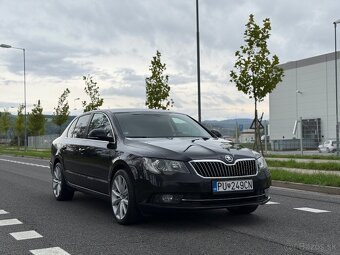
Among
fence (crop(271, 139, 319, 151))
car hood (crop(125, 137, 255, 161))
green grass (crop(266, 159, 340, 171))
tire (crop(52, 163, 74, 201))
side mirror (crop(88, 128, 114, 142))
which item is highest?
side mirror (crop(88, 128, 114, 142))

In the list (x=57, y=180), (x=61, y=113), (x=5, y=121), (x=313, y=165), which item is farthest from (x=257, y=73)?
(x=5, y=121)

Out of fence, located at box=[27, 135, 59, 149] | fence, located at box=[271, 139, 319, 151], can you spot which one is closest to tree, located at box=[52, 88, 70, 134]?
fence, located at box=[27, 135, 59, 149]

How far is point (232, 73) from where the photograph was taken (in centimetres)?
2141

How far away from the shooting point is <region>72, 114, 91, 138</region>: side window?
28.0ft

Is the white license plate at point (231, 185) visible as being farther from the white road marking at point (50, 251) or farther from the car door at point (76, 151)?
the car door at point (76, 151)

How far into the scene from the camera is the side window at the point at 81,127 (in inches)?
336

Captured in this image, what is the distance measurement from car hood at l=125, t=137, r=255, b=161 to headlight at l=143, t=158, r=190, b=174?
6 centimetres

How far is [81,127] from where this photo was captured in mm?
8727

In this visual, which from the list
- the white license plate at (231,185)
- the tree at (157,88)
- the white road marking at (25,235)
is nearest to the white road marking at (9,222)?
the white road marking at (25,235)

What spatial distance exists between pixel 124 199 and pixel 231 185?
1.40 meters

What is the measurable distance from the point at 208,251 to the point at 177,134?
8.47 feet

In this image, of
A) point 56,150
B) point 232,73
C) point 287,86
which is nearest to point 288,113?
point 287,86

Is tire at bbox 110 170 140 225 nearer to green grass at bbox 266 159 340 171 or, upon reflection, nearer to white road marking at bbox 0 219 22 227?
white road marking at bbox 0 219 22 227

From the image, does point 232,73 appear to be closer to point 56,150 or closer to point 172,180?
point 56,150
